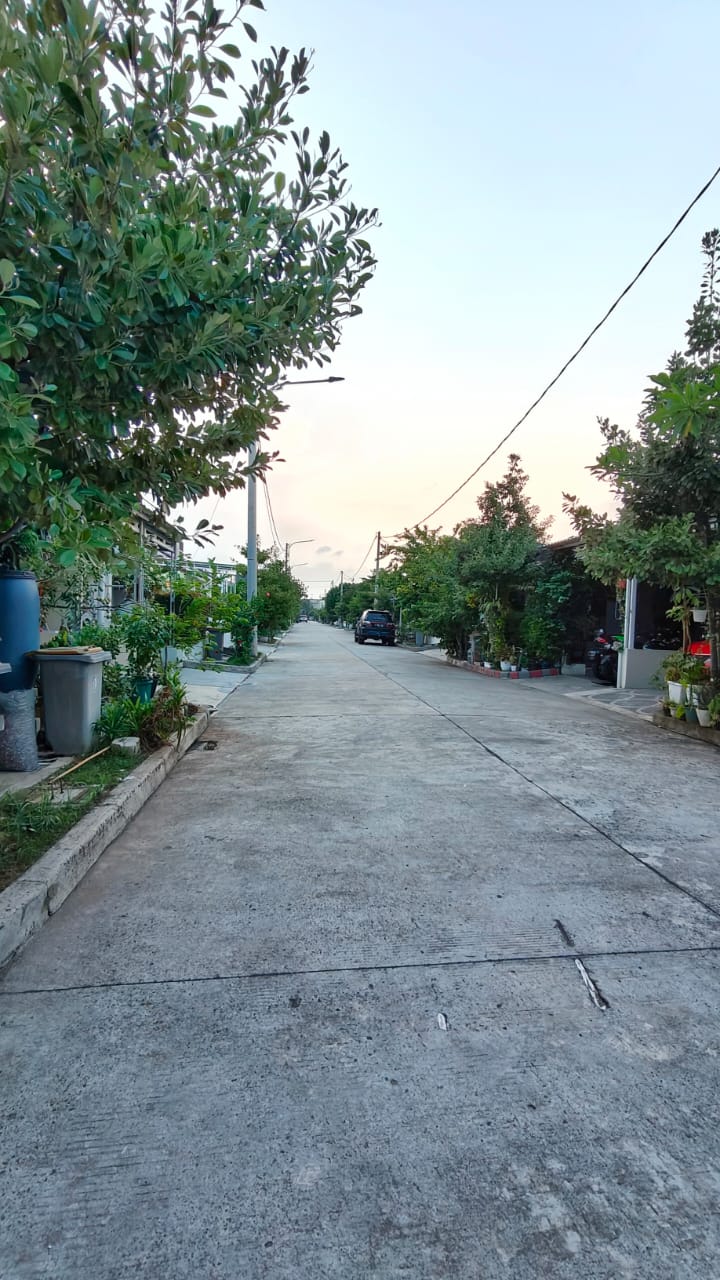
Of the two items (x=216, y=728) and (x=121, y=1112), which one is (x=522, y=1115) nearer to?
(x=121, y=1112)

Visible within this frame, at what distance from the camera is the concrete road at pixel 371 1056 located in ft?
5.01

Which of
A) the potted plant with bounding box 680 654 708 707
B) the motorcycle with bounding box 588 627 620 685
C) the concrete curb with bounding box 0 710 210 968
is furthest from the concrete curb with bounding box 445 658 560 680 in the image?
the concrete curb with bounding box 0 710 210 968

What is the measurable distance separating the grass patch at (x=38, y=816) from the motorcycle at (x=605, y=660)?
11370 millimetres

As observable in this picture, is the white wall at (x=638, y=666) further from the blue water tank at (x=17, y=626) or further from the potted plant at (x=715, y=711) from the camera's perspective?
the blue water tank at (x=17, y=626)

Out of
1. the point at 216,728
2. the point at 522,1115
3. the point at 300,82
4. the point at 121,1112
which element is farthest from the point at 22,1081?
the point at 216,728

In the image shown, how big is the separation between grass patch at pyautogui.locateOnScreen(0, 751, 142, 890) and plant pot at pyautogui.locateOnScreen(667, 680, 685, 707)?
7313 mm

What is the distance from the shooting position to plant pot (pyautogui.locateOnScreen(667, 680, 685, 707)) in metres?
8.89

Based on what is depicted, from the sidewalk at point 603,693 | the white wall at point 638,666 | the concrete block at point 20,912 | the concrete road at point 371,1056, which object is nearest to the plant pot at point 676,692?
the sidewalk at point 603,693

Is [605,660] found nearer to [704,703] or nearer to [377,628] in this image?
[704,703]

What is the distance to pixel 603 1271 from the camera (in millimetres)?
1446

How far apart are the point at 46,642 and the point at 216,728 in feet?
7.23

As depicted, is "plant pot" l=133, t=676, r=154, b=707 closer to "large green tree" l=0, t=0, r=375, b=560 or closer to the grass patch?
the grass patch

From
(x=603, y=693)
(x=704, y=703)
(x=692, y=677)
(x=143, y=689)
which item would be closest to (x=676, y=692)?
(x=692, y=677)

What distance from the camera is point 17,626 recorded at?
4.99 metres
